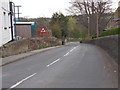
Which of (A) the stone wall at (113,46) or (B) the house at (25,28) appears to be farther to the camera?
(B) the house at (25,28)

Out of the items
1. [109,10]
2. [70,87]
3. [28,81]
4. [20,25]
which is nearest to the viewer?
[70,87]

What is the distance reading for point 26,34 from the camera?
64625 mm

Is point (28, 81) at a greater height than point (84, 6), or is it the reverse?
point (84, 6)

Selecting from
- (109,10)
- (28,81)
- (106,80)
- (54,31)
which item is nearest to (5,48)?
(28,81)

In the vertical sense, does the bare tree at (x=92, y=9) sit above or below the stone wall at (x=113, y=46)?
above

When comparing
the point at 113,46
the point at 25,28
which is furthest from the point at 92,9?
the point at 113,46

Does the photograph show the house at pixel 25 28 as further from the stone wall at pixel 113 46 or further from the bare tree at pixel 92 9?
the stone wall at pixel 113 46

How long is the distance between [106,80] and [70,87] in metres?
1.77

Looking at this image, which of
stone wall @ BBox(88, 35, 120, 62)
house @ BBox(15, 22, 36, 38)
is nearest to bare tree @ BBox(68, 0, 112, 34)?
house @ BBox(15, 22, 36, 38)

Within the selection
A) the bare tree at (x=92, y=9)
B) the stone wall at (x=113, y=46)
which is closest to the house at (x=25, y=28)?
the bare tree at (x=92, y=9)

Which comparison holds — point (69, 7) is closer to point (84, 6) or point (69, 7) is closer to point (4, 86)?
point (84, 6)

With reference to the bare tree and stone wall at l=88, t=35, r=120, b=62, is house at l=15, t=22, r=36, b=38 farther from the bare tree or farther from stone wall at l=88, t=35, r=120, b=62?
stone wall at l=88, t=35, r=120, b=62

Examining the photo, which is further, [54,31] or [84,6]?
[54,31]

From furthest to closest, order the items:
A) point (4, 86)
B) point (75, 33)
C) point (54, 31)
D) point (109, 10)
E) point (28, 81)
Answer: point (75, 33) → point (54, 31) → point (109, 10) → point (28, 81) → point (4, 86)
